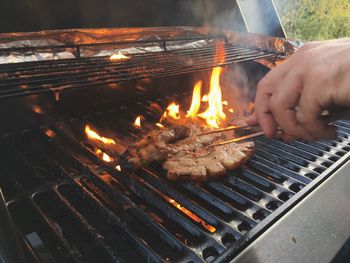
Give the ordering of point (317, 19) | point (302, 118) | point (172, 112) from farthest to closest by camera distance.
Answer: point (317, 19) < point (172, 112) < point (302, 118)

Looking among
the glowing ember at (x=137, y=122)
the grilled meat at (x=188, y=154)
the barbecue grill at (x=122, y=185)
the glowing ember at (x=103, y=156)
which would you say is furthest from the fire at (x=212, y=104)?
the glowing ember at (x=103, y=156)

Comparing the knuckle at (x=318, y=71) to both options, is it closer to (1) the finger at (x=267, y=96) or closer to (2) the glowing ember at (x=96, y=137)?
(1) the finger at (x=267, y=96)

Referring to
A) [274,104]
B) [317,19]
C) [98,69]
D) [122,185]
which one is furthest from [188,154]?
[317,19]

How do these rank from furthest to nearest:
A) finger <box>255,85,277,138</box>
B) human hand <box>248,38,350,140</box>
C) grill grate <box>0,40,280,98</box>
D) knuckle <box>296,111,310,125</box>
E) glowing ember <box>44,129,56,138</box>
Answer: glowing ember <box>44,129,56,138</box> → grill grate <box>0,40,280,98</box> → finger <box>255,85,277,138</box> → knuckle <box>296,111,310,125</box> → human hand <box>248,38,350,140</box>

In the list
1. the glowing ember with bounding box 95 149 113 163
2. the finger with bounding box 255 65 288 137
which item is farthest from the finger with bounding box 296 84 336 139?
the glowing ember with bounding box 95 149 113 163

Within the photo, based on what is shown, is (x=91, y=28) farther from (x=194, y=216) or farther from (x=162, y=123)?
(x=194, y=216)

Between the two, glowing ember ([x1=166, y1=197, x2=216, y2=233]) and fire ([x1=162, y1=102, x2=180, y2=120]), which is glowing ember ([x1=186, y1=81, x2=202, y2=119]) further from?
glowing ember ([x1=166, y1=197, x2=216, y2=233])

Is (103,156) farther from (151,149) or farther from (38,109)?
(38,109)
